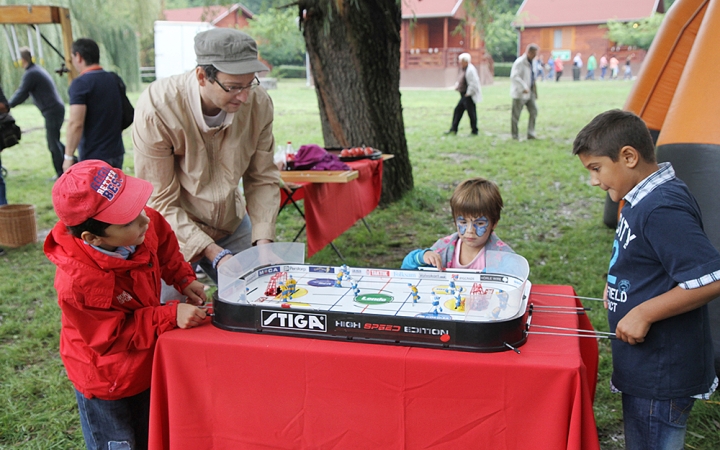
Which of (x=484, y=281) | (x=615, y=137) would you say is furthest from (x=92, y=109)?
(x=615, y=137)

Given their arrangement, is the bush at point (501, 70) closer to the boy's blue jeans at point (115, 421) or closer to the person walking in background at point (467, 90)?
the person walking in background at point (467, 90)

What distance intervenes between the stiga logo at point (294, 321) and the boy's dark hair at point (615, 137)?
0.93 metres

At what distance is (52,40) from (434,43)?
24.5 m

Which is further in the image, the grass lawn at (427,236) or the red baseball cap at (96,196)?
the grass lawn at (427,236)

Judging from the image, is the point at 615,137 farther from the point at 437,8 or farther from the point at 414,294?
the point at 437,8

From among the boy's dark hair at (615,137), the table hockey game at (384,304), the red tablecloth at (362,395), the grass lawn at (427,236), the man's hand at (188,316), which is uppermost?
the boy's dark hair at (615,137)

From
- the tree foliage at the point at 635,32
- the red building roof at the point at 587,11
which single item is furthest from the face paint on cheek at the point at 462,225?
the red building roof at the point at 587,11

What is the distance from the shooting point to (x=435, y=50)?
31.2 meters

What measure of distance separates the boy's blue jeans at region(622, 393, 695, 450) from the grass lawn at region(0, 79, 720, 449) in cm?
99

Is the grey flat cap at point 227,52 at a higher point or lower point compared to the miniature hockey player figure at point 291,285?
higher

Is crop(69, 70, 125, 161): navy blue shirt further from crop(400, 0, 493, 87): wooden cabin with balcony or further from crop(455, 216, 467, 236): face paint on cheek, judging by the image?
crop(400, 0, 493, 87): wooden cabin with balcony

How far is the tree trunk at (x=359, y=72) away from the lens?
630cm

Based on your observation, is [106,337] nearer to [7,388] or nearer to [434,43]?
[7,388]

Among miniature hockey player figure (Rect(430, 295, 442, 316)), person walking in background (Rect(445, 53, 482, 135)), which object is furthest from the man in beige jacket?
person walking in background (Rect(445, 53, 482, 135))
